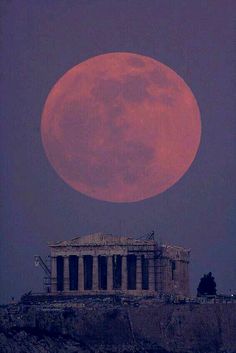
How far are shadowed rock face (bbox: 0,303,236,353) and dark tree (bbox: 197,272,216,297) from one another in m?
11.9

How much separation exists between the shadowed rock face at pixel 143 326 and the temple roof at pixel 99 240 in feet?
45.6

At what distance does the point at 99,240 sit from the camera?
128m

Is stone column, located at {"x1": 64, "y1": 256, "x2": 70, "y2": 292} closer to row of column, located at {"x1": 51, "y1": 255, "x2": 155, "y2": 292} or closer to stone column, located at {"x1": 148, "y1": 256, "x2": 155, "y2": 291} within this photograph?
row of column, located at {"x1": 51, "y1": 255, "x2": 155, "y2": 292}

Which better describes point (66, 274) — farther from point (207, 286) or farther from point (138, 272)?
point (207, 286)

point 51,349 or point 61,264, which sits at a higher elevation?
point 61,264

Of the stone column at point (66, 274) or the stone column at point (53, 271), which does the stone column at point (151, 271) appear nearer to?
the stone column at point (66, 274)

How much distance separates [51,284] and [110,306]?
50.8 ft

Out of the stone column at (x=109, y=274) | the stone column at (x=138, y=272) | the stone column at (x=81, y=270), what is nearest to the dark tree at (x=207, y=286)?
the stone column at (x=138, y=272)

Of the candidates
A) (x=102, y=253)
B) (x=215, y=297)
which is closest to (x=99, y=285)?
(x=102, y=253)

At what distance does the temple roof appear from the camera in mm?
127750

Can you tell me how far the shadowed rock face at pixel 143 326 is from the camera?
112375 mm

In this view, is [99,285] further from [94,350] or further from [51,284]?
[94,350]

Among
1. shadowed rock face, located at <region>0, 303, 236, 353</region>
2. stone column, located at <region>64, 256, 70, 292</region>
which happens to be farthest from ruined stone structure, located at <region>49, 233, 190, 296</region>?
shadowed rock face, located at <region>0, 303, 236, 353</region>

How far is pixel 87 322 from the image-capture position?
113 metres
